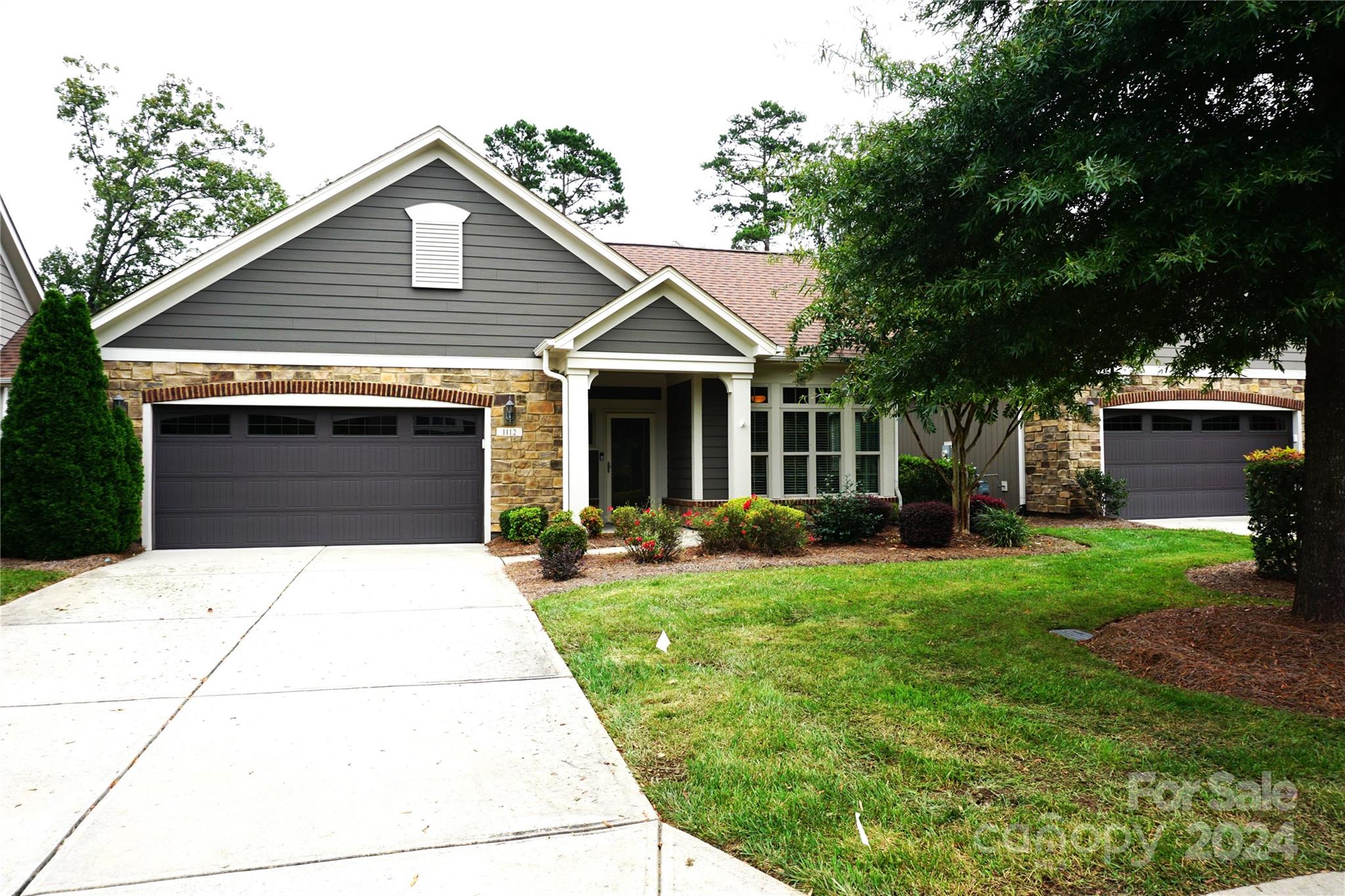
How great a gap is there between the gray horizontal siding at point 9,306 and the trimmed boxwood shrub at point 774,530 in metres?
12.5

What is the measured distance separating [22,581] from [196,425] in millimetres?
3537

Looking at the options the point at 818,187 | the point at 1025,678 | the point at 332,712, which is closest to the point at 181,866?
the point at 332,712

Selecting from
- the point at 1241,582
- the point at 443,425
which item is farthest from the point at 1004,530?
the point at 443,425

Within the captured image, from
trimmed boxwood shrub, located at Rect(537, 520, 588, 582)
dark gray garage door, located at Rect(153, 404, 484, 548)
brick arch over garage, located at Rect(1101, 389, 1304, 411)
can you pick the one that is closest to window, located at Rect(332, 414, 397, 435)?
dark gray garage door, located at Rect(153, 404, 484, 548)

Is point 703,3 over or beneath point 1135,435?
over

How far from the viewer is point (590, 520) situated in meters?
11.7

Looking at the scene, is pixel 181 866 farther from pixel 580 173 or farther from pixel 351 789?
pixel 580 173

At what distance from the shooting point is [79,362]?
1045cm

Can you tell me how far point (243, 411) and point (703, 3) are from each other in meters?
8.74

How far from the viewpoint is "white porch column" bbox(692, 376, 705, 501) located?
13.2m

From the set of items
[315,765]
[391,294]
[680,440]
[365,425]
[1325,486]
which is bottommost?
[315,765]

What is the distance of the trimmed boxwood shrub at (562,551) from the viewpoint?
8.68 metres

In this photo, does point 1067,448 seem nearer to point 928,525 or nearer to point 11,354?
point 928,525

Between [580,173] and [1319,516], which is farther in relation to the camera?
[580,173]
